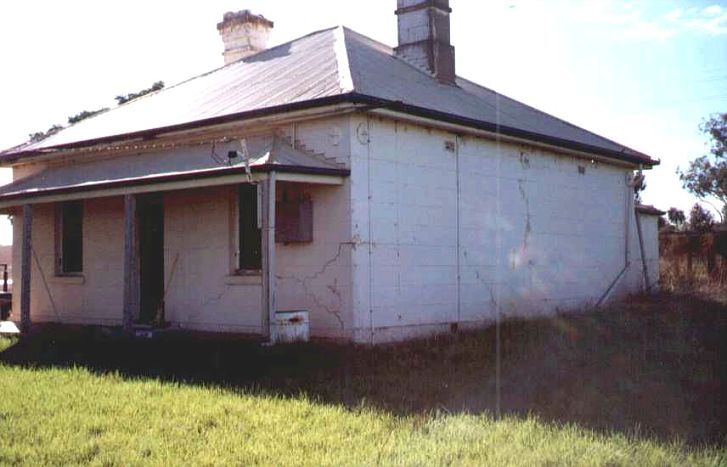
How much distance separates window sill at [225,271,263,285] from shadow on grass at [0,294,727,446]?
992mm

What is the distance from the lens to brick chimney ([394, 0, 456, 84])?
15086mm

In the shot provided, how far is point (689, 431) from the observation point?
19.5 ft

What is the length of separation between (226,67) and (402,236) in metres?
7.27

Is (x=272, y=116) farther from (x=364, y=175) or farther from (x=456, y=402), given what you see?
(x=456, y=402)

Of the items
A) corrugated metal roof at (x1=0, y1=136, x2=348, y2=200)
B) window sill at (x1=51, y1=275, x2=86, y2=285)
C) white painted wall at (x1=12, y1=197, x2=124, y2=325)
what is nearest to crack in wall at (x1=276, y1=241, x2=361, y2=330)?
corrugated metal roof at (x1=0, y1=136, x2=348, y2=200)

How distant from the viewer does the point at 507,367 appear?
8.79 meters

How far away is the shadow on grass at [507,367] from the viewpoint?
22.1ft

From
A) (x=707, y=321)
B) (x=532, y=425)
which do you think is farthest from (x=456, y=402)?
(x=707, y=321)

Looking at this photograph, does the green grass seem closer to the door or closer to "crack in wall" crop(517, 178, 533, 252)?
the door

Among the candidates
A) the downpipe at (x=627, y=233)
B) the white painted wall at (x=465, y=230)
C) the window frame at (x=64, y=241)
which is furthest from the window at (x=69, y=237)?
the downpipe at (x=627, y=233)

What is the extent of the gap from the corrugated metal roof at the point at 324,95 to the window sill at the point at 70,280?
2.38 meters

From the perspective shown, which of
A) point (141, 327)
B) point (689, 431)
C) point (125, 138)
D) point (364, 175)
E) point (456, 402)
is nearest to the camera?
point (689, 431)

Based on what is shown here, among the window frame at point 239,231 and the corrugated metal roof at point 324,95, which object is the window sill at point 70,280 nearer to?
the corrugated metal roof at point 324,95

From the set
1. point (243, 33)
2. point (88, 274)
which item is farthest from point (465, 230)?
point (243, 33)
